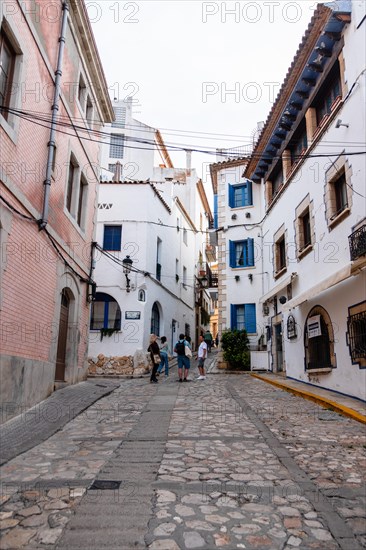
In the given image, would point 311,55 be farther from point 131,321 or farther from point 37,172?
point 131,321

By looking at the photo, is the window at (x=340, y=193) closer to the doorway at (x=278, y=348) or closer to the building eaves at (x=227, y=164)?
the doorway at (x=278, y=348)

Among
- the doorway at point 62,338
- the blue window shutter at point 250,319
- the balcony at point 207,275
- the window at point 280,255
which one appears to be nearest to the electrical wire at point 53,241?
the doorway at point 62,338

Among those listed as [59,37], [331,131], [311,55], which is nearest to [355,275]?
[331,131]

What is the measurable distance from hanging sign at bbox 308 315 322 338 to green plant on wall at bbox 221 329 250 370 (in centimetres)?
557

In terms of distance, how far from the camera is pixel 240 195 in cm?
1922

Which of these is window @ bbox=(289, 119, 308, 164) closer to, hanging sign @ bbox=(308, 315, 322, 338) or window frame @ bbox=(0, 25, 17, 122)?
hanging sign @ bbox=(308, 315, 322, 338)

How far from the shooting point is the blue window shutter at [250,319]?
17.5m

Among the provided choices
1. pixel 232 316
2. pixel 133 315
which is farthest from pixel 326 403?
pixel 133 315

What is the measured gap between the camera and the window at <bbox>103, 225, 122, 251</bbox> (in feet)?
59.1

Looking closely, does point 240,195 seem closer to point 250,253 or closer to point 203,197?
point 250,253

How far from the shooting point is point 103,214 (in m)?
18.2

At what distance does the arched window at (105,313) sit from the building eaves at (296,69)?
333 inches

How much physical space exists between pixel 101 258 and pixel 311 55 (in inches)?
426

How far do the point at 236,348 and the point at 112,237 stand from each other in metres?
7.14
